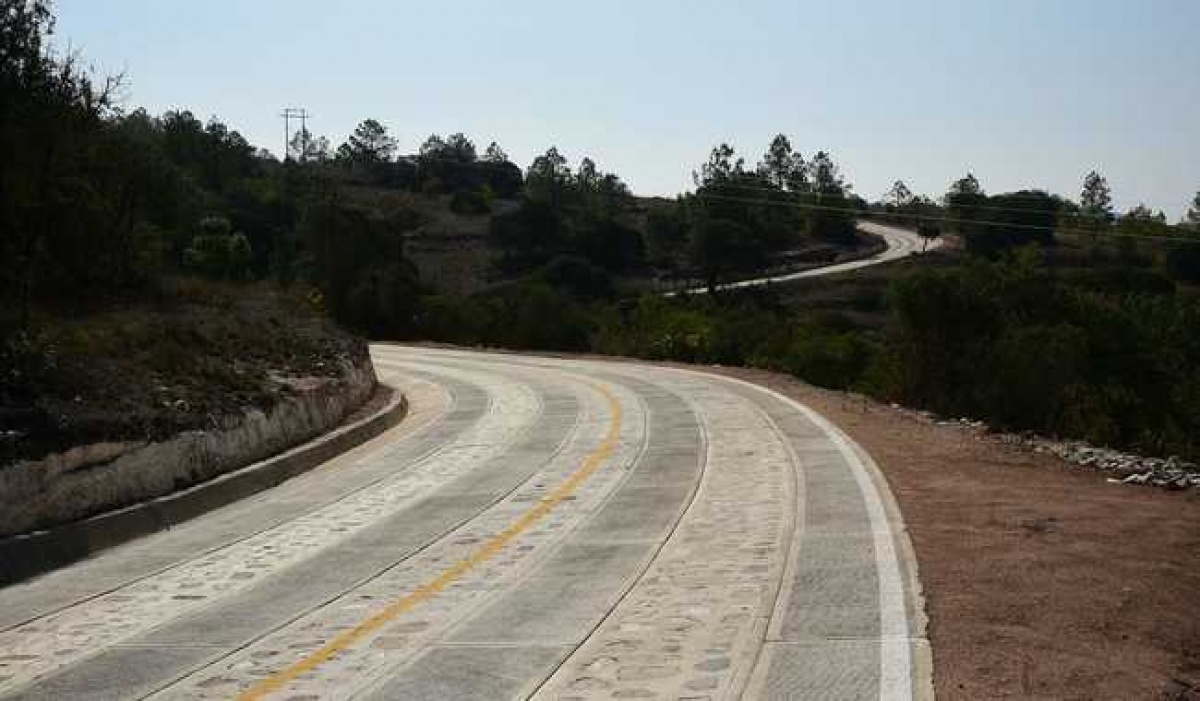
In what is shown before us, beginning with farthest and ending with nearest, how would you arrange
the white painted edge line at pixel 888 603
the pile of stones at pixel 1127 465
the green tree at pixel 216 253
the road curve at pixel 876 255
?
the road curve at pixel 876 255 < the green tree at pixel 216 253 < the pile of stones at pixel 1127 465 < the white painted edge line at pixel 888 603

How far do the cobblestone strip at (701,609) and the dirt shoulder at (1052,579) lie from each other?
1.15 metres

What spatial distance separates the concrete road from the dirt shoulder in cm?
33

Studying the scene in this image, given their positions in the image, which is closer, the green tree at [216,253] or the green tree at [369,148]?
the green tree at [216,253]

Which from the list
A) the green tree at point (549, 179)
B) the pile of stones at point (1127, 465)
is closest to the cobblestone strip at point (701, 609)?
the pile of stones at point (1127, 465)

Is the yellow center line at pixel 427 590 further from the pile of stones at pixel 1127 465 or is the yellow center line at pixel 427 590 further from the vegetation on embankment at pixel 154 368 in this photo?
the pile of stones at pixel 1127 465

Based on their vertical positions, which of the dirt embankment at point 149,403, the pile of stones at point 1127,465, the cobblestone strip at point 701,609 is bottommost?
the cobblestone strip at point 701,609

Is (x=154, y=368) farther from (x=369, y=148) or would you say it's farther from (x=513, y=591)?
(x=369, y=148)

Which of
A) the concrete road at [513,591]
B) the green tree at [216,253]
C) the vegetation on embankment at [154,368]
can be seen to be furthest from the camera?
the green tree at [216,253]

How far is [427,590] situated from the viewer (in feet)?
31.8

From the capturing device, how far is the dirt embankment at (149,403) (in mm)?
12203

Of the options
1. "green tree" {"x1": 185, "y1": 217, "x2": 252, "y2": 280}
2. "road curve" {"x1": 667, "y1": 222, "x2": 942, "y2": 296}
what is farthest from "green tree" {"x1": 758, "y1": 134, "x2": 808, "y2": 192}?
"green tree" {"x1": 185, "y1": 217, "x2": 252, "y2": 280}

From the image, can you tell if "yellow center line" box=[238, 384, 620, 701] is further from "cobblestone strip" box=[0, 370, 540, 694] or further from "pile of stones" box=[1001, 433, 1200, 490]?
"pile of stones" box=[1001, 433, 1200, 490]

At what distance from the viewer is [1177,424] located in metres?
34.7

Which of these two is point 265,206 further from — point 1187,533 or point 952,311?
point 1187,533
